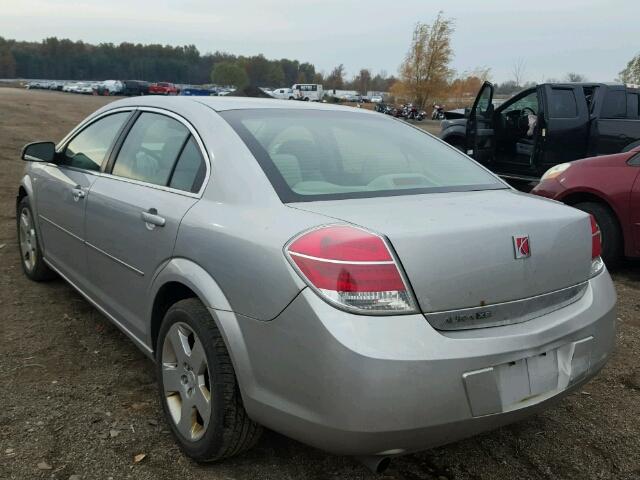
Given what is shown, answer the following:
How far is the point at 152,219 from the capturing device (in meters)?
2.62

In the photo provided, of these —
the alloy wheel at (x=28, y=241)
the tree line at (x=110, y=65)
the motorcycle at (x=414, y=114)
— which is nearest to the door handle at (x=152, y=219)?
the alloy wheel at (x=28, y=241)

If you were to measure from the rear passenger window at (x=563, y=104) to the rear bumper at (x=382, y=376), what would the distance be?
6972 millimetres

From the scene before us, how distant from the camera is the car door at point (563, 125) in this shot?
8.14 m

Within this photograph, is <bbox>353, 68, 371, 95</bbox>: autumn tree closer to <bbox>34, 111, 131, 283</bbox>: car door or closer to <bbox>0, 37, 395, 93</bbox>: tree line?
<bbox>0, 37, 395, 93</bbox>: tree line

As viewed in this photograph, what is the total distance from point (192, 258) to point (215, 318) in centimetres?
30

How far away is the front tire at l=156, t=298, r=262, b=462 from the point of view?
7.19ft

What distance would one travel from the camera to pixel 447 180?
268 cm

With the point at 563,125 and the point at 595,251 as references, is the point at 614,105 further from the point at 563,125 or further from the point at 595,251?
the point at 595,251

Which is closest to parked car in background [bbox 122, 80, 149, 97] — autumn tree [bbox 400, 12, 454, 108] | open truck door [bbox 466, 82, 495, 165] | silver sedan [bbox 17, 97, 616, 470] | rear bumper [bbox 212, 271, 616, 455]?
autumn tree [bbox 400, 12, 454, 108]

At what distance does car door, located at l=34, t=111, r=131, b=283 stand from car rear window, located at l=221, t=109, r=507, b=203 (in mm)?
1158

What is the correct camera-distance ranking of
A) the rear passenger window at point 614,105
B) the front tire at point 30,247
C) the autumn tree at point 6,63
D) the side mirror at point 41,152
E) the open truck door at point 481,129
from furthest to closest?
the autumn tree at point 6,63 → the open truck door at point 481,129 → the rear passenger window at point 614,105 → the front tire at point 30,247 → the side mirror at point 41,152

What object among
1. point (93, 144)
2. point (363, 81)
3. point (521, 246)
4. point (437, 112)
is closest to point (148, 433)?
point (521, 246)

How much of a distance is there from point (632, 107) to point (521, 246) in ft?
24.8

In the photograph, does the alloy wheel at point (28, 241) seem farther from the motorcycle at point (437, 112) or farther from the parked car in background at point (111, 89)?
the parked car in background at point (111, 89)
